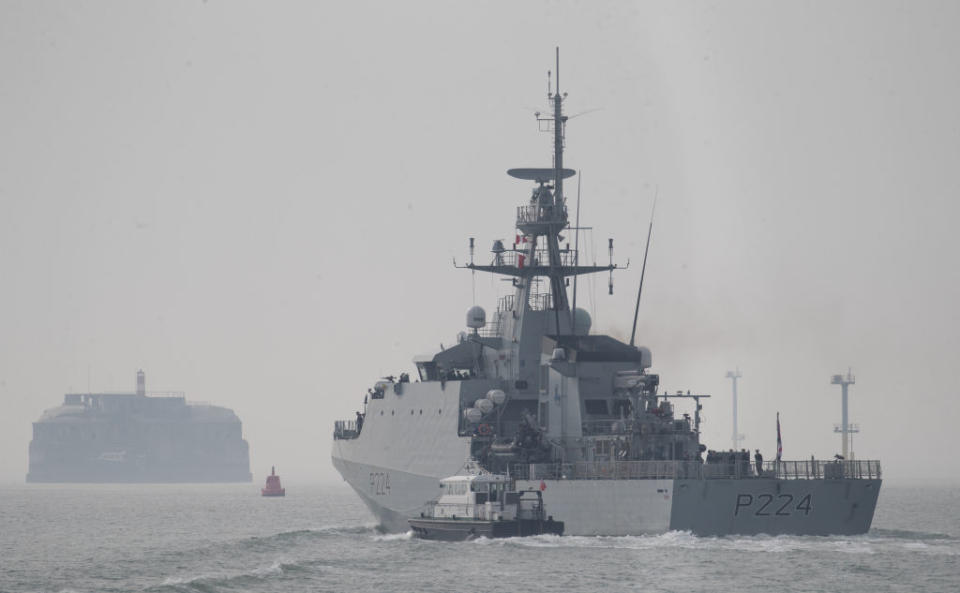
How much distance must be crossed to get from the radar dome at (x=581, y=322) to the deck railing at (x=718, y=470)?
8.29 m

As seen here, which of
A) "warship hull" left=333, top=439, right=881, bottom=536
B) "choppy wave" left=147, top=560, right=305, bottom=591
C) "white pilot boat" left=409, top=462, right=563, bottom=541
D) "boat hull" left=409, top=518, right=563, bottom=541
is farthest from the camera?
"white pilot boat" left=409, top=462, right=563, bottom=541

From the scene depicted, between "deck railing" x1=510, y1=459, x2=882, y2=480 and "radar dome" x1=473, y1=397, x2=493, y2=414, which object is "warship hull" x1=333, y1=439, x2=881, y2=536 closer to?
"deck railing" x1=510, y1=459, x2=882, y2=480

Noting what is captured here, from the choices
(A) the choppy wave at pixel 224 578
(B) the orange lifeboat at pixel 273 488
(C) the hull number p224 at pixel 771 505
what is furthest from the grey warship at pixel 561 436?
(B) the orange lifeboat at pixel 273 488

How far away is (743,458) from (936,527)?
94.3 ft

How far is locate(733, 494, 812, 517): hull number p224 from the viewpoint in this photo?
48.4 meters

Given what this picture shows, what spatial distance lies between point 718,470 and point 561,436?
25.7 feet

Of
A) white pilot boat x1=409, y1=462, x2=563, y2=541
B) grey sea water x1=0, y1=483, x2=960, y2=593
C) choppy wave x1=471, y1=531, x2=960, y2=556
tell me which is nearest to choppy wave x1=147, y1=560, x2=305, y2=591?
grey sea water x1=0, y1=483, x2=960, y2=593

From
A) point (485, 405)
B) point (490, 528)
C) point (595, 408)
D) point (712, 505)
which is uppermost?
point (485, 405)

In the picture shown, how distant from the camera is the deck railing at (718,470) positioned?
4831 centimetres

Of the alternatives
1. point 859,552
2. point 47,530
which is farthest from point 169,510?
point 859,552

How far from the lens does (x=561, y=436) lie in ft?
181

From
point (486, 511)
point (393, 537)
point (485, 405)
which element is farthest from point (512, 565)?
point (393, 537)

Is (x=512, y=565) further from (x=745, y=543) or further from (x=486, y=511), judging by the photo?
(x=745, y=543)

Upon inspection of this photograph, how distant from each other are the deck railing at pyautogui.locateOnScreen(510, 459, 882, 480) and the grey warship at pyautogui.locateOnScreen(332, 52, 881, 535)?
50mm
